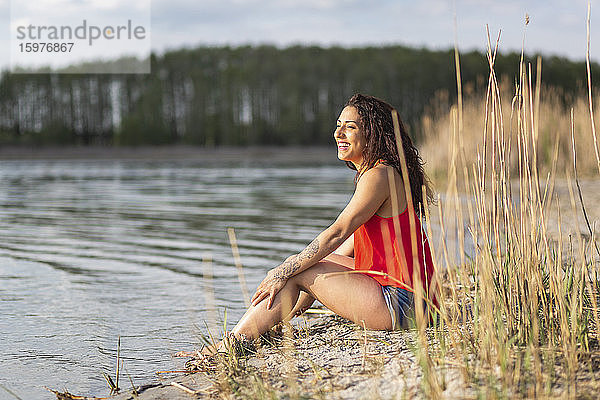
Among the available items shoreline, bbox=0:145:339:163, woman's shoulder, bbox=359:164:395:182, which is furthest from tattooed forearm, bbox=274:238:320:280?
shoreline, bbox=0:145:339:163

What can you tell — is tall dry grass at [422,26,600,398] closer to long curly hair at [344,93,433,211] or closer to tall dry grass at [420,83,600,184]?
long curly hair at [344,93,433,211]

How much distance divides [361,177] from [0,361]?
1.69 m

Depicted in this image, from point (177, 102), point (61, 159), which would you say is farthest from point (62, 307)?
point (177, 102)

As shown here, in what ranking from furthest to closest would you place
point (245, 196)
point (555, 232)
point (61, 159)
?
point (61, 159)
point (245, 196)
point (555, 232)

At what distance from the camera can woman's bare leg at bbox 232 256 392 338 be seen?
9.03ft

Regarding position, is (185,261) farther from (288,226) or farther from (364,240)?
(364,240)

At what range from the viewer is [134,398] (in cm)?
247

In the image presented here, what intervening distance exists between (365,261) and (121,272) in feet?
8.71

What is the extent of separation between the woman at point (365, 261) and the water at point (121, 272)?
1.72ft

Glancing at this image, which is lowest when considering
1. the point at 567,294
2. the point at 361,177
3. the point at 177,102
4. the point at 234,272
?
the point at 234,272

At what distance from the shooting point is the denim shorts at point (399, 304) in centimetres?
274

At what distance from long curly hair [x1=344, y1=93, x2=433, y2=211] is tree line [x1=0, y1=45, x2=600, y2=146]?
29.4m

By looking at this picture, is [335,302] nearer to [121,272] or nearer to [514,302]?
[514,302]

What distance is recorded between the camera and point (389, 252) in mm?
2832
